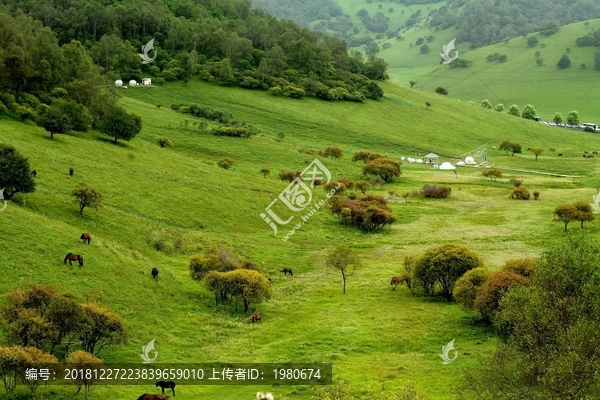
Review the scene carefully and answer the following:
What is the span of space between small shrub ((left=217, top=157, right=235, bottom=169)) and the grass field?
2.12 metres

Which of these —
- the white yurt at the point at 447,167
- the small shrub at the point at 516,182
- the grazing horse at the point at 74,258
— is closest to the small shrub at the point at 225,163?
the white yurt at the point at 447,167

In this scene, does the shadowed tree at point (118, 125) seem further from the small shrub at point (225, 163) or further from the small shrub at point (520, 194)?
the small shrub at point (520, 194)

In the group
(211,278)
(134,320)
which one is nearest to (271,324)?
(211,278)

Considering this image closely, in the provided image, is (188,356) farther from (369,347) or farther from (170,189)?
(170,189)

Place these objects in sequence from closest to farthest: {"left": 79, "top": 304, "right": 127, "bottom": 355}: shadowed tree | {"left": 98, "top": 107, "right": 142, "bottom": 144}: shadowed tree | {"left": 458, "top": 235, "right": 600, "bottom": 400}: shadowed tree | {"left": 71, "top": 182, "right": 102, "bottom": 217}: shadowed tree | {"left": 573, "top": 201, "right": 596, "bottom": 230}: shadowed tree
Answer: {"left": 458, "top": 235, "right": 600, "bottom": 400}: shadowed tree
{"left": 79, "top": 304, "right": 127, "bottom": 355}: shadowed tree
{"left": 71, "top": 182, "right": 102, "bottom": 217}: shadowed tree
{"left": 573, "top": 201, "right": 596, "bottom": 230}: shadowed tree
{"left": 98, "top": 107, "right": 142, "bottom": 144}: shadowed tree

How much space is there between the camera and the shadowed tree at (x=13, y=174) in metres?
46.3

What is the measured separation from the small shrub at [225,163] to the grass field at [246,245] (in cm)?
212

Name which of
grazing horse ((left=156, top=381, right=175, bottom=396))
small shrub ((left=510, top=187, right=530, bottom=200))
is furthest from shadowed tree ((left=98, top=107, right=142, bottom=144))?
small shrub ((left=510, top=187, right=530, bottom=200))

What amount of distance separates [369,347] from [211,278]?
1281 cm

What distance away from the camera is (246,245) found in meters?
59.3

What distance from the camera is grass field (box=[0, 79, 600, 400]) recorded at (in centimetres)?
3544

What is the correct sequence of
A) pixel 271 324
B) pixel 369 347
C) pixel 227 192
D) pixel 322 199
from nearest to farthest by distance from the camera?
pixel 369 347 < pixel 271 324 < pixel 227 192 < pixel 322 199

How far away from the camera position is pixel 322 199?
8338 centimetres

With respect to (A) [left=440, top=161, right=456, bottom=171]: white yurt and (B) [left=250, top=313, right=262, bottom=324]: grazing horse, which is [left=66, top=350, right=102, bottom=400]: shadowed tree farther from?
(A) [left=440, top=161, right=456, bottom=171]: white yurt
